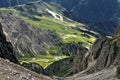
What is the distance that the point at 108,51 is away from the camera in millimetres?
176375

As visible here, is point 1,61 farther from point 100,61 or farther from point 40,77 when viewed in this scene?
point 100,61

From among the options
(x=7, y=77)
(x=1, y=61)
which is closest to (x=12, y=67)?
(x=1, y=61)

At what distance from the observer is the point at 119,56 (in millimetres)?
152000

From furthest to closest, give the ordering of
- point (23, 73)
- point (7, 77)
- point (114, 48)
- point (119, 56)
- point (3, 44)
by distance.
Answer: point (114, 48) → point (119, 56) → point (3, 44) → point (23, 73) → point (7, 77)

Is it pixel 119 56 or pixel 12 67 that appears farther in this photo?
pixel 119 56

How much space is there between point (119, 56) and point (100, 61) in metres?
23.8

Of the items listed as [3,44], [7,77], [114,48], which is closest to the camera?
[7,77]

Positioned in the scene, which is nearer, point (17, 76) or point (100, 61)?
point (17, 76)

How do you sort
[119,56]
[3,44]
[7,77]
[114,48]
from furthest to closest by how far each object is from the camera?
[114,48] → [119,56] → [3,44] → [7,77]

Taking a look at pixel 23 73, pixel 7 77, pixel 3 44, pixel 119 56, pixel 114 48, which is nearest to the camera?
pixel 7 77

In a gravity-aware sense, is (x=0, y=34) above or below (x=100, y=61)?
above

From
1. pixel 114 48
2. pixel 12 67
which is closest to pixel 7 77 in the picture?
pixel 12 67

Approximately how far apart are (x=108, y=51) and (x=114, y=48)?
602 centimetres

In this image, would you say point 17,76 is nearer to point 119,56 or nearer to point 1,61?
point 1,61
